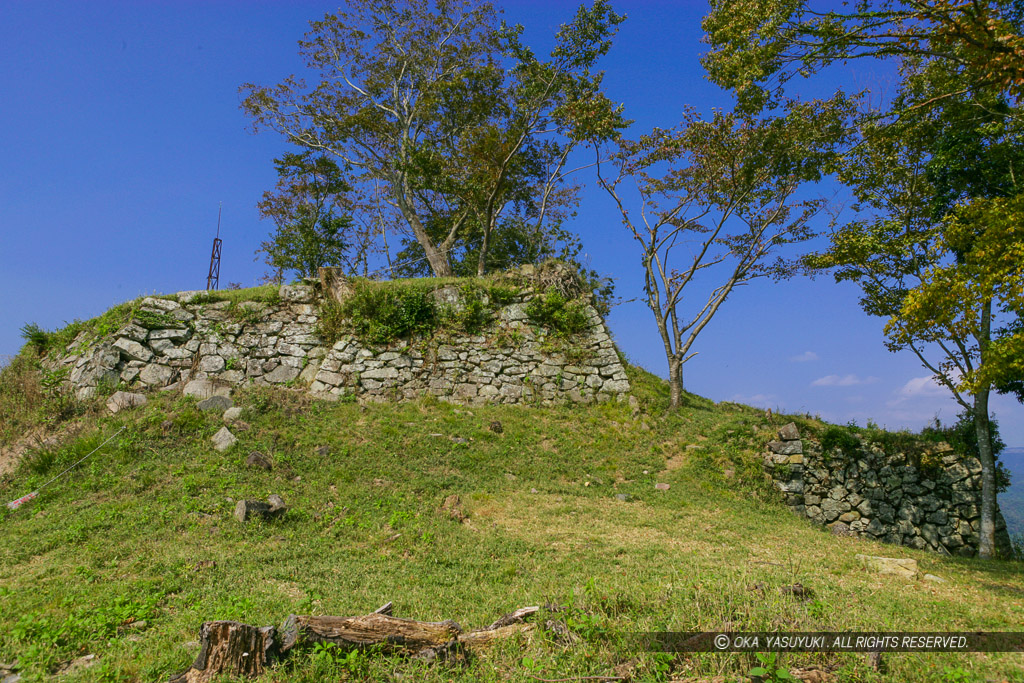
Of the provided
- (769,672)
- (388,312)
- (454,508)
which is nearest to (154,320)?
(388,312)

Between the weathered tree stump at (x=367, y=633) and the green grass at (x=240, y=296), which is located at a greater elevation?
the green grass at (x=240, y=296)

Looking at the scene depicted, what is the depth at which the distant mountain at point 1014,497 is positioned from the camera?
41.3ft

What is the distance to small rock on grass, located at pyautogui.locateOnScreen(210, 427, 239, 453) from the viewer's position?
10.8m

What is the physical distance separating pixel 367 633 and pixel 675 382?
13627mm

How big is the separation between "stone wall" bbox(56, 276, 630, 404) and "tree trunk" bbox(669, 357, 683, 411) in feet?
5.15

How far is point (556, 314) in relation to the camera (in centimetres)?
1590

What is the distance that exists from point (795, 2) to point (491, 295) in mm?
10390

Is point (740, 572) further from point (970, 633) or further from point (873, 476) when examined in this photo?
point (873, 476)

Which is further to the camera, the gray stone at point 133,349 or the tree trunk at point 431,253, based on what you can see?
the tree trunk at point 431,253

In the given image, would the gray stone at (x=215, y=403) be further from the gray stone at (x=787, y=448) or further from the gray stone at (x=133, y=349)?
the gray stone at (x=787, y=448)

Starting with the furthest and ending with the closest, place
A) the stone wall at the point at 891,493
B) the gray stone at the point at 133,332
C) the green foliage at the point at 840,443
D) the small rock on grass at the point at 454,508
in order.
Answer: the gray stone at the point at 133,332, the green foliage at the point at 840,443, the stone wall at the point at 891,493, the small rock on grass at the point at 454,508

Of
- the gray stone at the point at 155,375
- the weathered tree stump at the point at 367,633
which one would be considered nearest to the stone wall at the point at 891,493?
the weathered tree stump at the point at 367,633

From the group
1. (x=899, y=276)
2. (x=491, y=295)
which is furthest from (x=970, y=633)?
(x=491, y=295)

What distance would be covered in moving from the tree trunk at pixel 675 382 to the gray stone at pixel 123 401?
1475 cm
